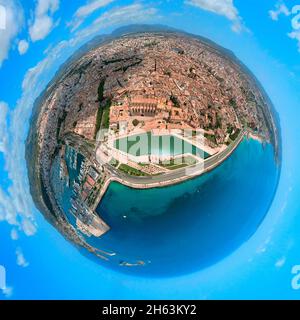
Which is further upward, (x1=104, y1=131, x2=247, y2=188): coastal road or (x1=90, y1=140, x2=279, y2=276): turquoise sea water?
(x1=104, y1=131, x2=247, y2=188): coastal road

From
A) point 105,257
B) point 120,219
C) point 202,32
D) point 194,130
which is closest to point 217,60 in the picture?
point 202,32

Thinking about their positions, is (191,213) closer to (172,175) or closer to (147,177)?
(172,175)

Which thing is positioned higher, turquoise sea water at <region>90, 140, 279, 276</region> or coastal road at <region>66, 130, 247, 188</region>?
coastal road at <region>66, 130, 247, 188</region>

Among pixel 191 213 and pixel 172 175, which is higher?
pixel 172 175

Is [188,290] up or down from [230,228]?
down

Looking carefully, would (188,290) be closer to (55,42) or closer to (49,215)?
(49,215)

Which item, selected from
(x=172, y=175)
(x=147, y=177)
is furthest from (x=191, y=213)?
(x=147, y=177)

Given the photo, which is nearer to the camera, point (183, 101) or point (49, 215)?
point (183, 101)

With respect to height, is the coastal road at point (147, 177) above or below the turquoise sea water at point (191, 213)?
above
